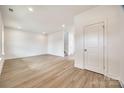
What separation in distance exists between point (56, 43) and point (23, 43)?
10.5 feet

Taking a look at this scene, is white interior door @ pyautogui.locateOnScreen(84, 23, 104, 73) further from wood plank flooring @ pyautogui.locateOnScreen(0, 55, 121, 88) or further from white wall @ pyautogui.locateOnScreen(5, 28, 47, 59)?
white wall @ pyautogui.locateOnScreen(5, 28, 47, 59)

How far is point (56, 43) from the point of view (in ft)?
27.4

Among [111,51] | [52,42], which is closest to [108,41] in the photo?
[111,51]

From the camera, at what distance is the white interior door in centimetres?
298

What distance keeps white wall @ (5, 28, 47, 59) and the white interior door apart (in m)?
5.87

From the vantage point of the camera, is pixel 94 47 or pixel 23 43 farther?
pixel 23 43

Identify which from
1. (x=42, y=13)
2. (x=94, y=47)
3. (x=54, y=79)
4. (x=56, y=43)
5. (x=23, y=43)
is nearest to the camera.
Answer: (x=54, y=79)

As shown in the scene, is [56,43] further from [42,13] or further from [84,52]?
[84,52]

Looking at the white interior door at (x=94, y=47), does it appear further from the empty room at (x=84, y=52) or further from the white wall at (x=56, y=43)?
the white wall at (x=56, y=43)

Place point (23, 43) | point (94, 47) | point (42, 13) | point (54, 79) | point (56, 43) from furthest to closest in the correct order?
point (56, 43)
point (23, 43)
point (42, 13)
point (94, 47)
point (54, 79)

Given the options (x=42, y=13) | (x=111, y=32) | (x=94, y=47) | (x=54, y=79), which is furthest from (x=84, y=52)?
(x=42, y=13)

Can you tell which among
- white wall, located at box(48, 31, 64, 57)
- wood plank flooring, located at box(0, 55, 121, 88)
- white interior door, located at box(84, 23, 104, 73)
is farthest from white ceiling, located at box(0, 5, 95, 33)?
white wall, located at box(48, 31, 64, 57)
